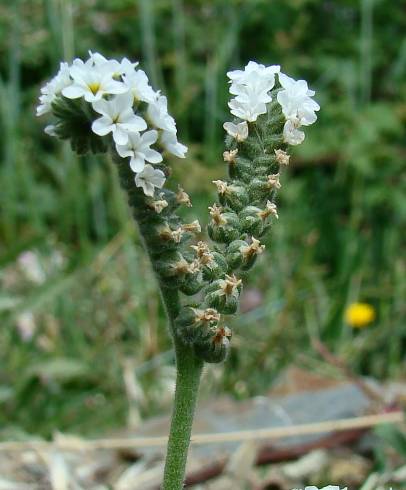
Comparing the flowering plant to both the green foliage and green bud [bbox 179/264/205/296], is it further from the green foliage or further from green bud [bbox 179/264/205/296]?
the green foliage

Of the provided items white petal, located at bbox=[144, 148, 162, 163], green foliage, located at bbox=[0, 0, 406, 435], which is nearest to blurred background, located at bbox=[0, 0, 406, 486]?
green foliage, located at bbox=[0, 0, 406, 435]

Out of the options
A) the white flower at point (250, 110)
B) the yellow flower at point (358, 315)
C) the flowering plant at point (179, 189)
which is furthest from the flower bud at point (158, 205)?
the yellow flower at point (358, 315)

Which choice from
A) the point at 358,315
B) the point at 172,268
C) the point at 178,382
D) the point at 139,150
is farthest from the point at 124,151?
the point at 358,315

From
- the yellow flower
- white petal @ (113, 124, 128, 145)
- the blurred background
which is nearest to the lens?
white petal @ (113, 124, 128, 145)

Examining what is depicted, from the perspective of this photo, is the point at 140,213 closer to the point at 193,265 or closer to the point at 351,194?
the point at 193,265

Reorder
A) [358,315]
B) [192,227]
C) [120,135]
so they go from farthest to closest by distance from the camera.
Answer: [358,315]
[192,227]
[120,135]

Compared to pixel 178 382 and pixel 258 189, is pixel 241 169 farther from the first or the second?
pixel 178 382

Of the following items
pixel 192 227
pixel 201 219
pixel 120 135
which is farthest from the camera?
pixel 201 219
